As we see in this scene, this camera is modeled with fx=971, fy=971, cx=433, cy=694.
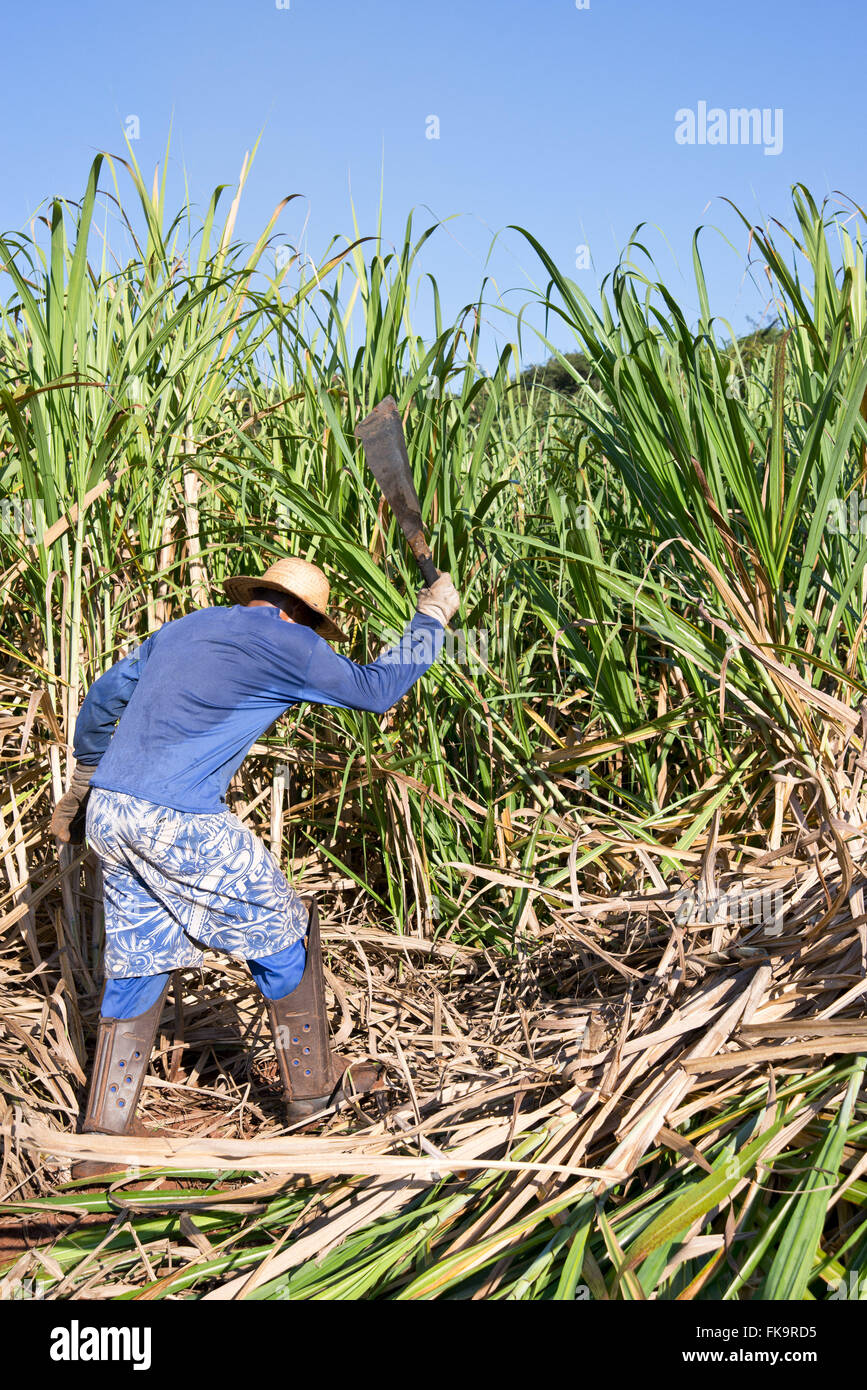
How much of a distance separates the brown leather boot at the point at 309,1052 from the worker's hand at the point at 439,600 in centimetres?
69

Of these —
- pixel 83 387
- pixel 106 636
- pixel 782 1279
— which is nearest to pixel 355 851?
pixel 106 636

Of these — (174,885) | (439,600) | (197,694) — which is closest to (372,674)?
(439,600)

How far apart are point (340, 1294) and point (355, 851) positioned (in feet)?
4.68

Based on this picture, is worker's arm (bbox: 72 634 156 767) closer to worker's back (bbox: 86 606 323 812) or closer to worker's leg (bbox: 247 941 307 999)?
worker's back (bbox: 86 606 323 812)

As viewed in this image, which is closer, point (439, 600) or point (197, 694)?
point (197, 694)

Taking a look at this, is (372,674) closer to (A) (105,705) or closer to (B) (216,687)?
(B) (216,687)

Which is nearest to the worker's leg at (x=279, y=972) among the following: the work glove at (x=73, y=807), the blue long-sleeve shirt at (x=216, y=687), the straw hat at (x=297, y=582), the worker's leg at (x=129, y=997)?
the worker's leg at (x=129, y=997)

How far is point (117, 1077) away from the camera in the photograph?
6.19ft

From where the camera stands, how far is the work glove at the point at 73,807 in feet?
6.96

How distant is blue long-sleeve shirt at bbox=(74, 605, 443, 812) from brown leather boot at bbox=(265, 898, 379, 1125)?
42cm

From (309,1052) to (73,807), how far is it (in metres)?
0.74

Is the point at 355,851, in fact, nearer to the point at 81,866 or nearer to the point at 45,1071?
the point at 81,866

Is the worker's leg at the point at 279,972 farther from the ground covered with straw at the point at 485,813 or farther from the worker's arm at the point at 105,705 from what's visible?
the worker's arm at the point at 105,705

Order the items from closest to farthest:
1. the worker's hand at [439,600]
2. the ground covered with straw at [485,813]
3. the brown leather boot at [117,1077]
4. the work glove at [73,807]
Answer: the ground covered with straw at [485,813]
the brown leather boot at [117,1077]
the worker's hand at [439,600]
the work glove at [73,807]
